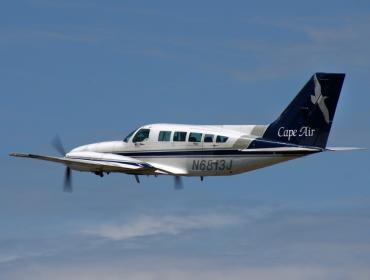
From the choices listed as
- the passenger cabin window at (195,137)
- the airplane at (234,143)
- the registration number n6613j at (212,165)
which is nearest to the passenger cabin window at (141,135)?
the airplane at (234,143)

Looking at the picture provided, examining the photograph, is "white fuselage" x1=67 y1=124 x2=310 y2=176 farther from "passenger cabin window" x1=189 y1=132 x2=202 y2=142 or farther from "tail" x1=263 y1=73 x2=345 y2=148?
"tail" x1=263 y1=73 x2=345 y2=148

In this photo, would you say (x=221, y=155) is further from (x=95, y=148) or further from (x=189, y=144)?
(x=95, y=148)

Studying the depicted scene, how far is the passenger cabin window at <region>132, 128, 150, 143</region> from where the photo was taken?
3786 inches

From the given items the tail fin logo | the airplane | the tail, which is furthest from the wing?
the tail fin logo

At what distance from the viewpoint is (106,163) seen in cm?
9594

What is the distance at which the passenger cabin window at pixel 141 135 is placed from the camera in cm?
9617

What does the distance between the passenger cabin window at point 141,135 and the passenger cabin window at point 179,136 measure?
6.95 feet

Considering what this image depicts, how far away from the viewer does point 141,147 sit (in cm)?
9631

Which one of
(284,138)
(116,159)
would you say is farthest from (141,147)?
(284,138)

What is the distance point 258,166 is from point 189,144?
13.5 feet

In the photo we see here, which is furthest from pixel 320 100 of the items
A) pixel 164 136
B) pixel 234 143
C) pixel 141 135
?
pixel 141 135

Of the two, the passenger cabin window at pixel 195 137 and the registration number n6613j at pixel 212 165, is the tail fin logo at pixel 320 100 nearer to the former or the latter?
the registration number n6613j at pixel 212 165

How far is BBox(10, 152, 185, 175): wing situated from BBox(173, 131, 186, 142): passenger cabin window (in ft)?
5.80

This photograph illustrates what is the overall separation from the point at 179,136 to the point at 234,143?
10.7 feet
